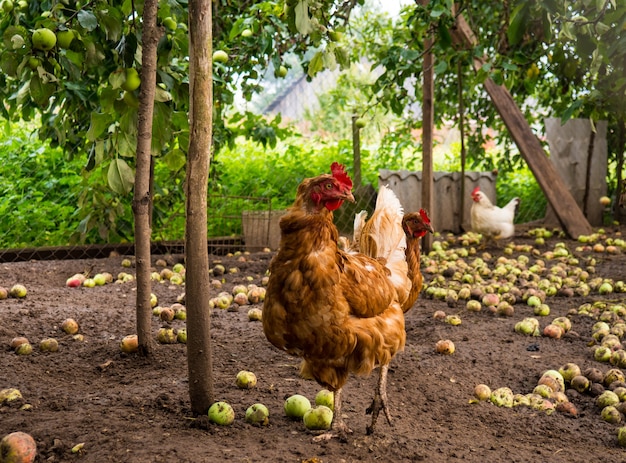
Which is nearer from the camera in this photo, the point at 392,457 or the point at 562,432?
the point at 392,457

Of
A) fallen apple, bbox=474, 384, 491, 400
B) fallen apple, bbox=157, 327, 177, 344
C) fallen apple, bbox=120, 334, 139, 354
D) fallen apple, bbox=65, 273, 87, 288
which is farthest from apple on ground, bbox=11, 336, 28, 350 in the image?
fallen apple, bbox=474, 384, 491, 400

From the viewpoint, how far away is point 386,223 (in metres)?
3.18

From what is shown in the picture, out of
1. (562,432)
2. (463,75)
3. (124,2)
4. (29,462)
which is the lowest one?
(562,432)

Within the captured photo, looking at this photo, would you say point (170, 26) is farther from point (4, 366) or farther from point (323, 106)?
point (323, 106)

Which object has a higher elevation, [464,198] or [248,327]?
[464,198]

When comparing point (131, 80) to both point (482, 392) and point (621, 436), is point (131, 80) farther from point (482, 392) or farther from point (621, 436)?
point (621, 436)

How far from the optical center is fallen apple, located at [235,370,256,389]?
302 centimetres

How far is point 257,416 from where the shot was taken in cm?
259

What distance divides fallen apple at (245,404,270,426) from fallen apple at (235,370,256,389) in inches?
15.7

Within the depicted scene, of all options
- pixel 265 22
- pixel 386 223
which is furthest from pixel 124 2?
pixel 386 223

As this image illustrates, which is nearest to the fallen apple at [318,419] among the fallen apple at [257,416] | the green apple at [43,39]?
the fallen apple at [257,416]

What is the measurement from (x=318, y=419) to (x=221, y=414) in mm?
418

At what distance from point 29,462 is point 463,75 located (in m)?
8.46

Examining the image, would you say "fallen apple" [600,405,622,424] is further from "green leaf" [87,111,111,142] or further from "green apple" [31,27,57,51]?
"green apple" [31,27,57,51]
